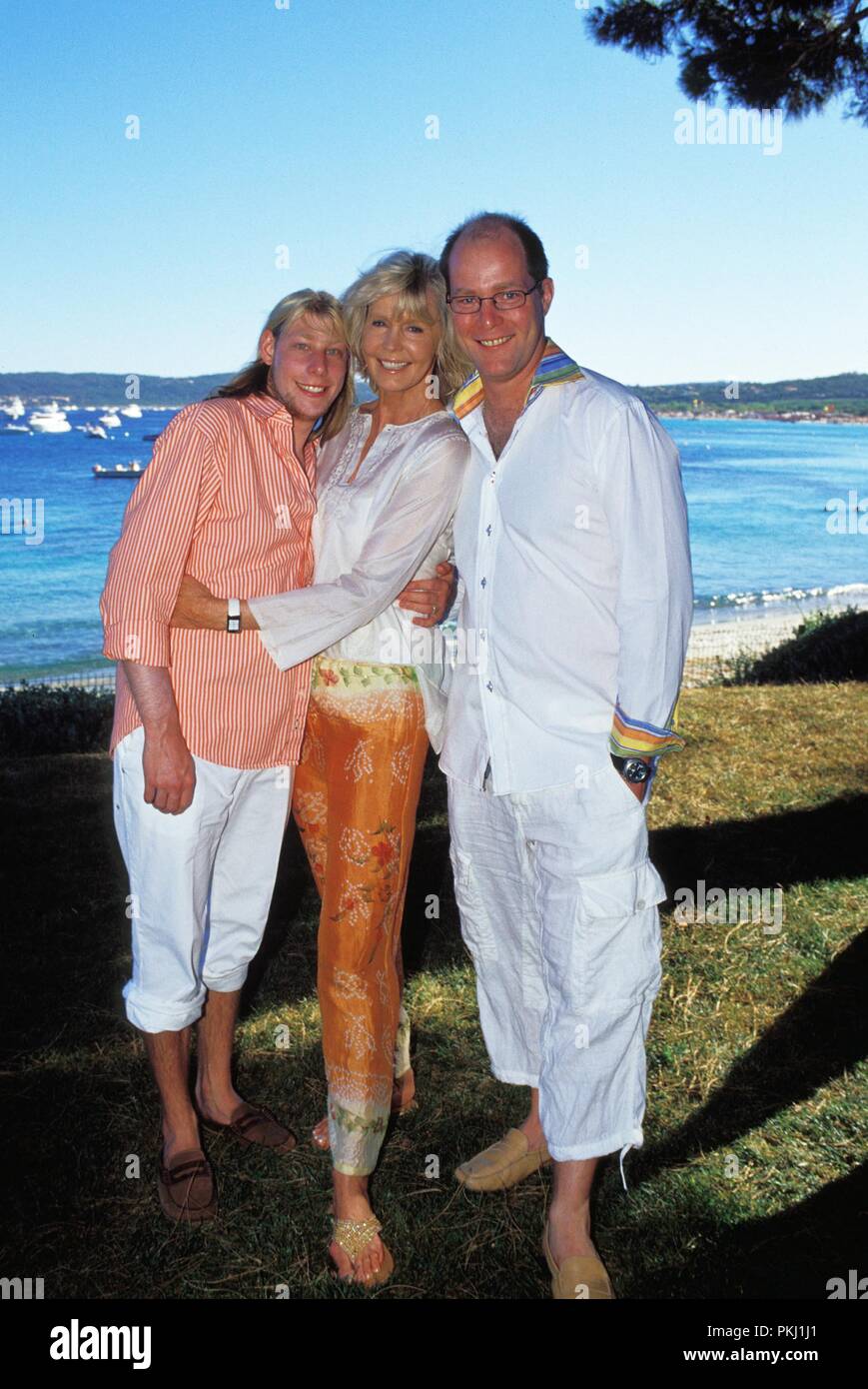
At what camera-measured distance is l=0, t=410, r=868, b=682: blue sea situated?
27875mm

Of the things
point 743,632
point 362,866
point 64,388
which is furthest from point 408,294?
point 64,388

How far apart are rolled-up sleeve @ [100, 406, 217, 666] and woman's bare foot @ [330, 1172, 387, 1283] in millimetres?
1408

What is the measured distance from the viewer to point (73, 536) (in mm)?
39719

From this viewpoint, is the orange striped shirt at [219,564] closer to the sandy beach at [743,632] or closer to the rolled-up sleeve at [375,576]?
the rolled-up sleeve at [375,576]

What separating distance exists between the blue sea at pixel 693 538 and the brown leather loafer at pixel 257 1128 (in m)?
19.2

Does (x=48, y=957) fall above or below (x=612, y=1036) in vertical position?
below

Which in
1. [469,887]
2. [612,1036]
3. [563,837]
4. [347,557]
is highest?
[347,557]

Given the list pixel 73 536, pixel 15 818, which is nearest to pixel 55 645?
pixel 73 536

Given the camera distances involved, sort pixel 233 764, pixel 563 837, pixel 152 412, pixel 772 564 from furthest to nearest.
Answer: pixel 152 412, pixel 772 564, pixel 233 764, pixel 563 837

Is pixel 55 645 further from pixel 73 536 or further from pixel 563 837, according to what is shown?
pixel 563 837

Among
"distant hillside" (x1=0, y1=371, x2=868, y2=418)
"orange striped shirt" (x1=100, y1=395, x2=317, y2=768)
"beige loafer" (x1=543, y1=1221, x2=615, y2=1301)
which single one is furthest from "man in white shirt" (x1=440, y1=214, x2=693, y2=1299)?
"distant hillside" (x1=0, y1=371, x2=868, y2=418)

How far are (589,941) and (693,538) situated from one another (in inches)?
1652

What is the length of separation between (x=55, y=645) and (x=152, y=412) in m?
79.2

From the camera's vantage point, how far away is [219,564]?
9.65 feet
